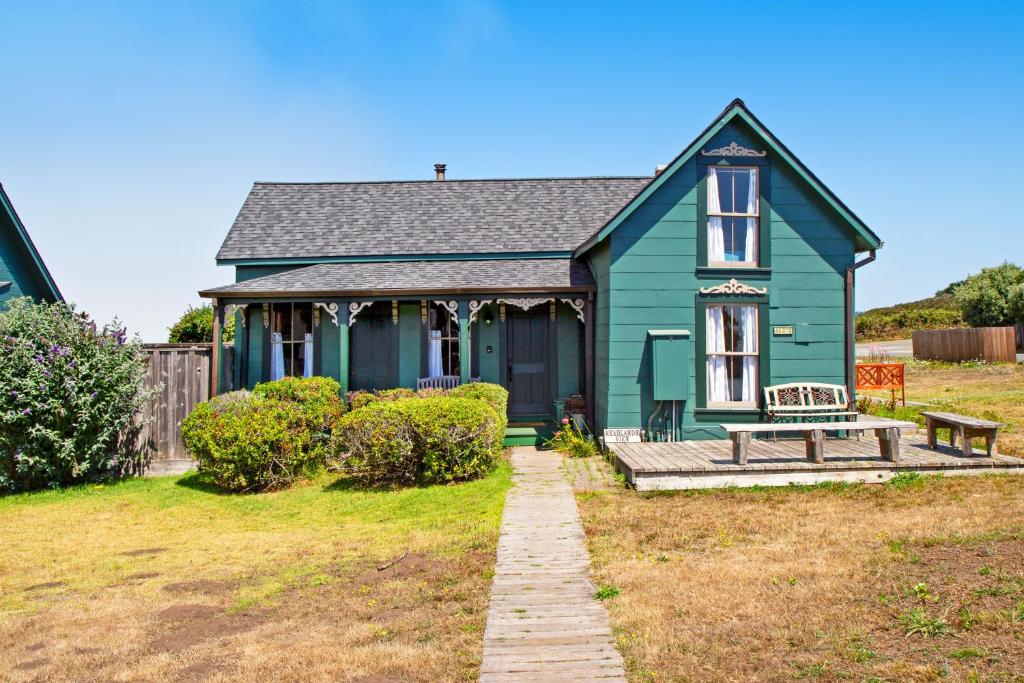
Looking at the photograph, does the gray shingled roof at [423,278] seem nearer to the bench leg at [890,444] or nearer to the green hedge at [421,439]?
the green hedge at [421,439]

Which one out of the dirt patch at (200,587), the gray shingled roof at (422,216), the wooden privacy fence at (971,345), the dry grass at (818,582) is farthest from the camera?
the wooden privacy fence at (971,345)

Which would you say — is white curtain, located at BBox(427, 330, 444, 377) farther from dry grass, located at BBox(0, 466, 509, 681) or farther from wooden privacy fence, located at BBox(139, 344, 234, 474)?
dry grass, located at BBox(0, 466, 509, 681)

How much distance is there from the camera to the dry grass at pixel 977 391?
14234 mm

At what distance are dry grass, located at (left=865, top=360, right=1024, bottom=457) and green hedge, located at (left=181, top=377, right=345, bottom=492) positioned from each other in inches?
450

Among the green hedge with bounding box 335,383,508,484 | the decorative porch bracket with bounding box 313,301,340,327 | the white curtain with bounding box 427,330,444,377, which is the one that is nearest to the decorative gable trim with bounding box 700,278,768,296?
the green hedge with bounding box 335,383,508,484

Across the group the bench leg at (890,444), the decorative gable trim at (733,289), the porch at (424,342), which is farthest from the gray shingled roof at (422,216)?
the bench leg at (890,444)

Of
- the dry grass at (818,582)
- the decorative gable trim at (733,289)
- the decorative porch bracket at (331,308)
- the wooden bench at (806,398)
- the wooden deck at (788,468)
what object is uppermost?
the decorative gable trim at (733,289)

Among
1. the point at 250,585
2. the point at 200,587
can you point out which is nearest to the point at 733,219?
the point at 250,585

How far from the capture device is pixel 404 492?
1013 cm

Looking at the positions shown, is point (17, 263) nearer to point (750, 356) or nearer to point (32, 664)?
point (32, 664)

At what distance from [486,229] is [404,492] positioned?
9.06 meters

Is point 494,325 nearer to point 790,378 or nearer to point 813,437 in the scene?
point 790,378

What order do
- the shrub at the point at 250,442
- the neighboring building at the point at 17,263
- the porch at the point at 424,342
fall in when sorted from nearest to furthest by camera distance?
1. the shrub at the point at 250,442
2. the neighboring building at the point at 17,263
3. the porch at the point at 424,342

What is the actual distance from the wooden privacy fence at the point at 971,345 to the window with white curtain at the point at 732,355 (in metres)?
27.0
